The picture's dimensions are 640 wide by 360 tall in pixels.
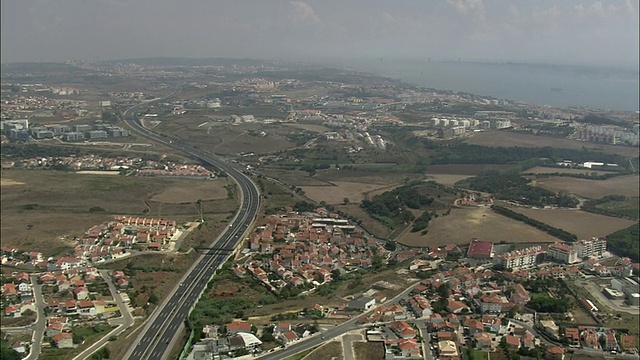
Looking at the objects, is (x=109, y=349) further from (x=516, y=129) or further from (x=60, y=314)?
(x=516, y=129)

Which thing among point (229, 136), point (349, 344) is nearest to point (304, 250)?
point (349, 344)

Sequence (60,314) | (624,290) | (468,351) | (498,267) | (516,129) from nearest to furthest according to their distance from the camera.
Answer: (468,351) < (60,314) < (624,290) < (498,267) < (516,129)

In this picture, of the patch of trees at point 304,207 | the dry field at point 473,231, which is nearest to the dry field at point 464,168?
the patch of trees at point 304,207

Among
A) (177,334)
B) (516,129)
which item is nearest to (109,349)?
(177,334)

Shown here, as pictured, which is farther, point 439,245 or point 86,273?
point 439,245

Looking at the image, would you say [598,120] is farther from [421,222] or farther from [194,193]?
[194,193]

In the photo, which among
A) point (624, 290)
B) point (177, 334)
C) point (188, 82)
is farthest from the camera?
point (188, 82)

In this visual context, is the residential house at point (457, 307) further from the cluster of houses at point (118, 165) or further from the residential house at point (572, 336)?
the cluster of houses at point (118, 165)
